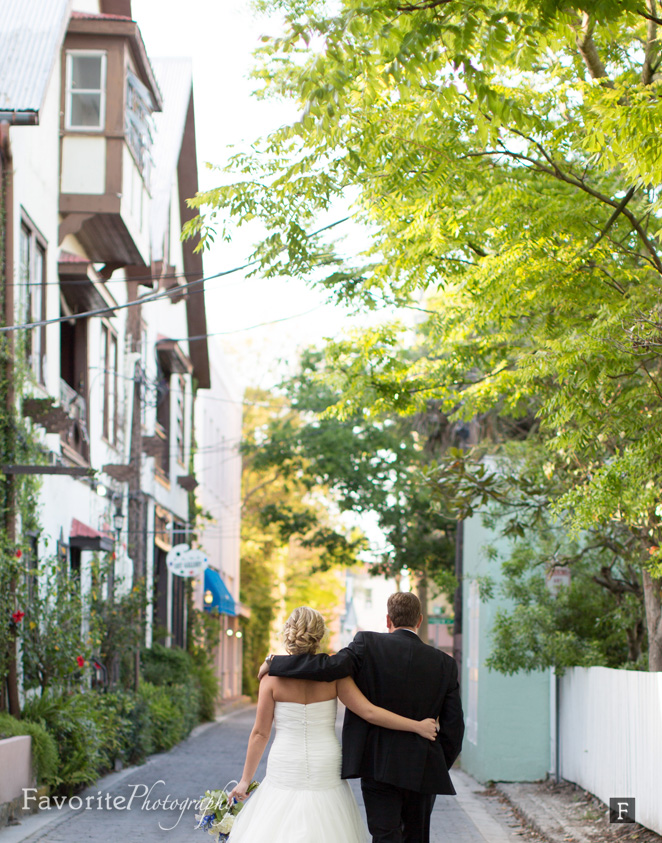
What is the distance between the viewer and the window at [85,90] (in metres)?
16.3

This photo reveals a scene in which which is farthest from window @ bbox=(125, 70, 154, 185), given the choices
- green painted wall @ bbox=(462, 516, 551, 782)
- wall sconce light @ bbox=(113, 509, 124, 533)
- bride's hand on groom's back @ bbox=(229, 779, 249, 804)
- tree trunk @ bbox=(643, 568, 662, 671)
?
bride's hand on groom's back @ bbox=(229, 779, 249, 804)

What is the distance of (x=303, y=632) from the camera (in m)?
5.76

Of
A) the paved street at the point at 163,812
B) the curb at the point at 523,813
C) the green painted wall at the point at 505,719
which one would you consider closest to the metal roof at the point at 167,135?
the green painted wall at the point at 505,719

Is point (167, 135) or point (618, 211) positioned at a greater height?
point (167, 135)

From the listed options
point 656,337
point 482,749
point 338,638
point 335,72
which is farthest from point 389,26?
point 338,638

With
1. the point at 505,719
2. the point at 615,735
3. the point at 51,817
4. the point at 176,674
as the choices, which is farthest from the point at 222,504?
the point at 615,735

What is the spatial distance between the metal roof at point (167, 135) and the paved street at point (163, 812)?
1201 centimetres

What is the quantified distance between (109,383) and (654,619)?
11622mm

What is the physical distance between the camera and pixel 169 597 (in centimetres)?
2583

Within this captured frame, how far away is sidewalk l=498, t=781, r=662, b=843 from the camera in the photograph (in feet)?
31.7

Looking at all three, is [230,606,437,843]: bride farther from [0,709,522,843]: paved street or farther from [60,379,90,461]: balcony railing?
[60,379,90,461]: balcony railing

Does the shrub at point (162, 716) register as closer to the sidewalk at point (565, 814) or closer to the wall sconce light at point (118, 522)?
the wall sconce light at point (118, 522)

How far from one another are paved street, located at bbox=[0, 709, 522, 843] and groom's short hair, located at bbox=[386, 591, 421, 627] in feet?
15.9

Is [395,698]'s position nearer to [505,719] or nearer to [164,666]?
[505,719]
